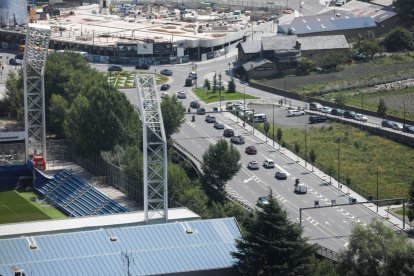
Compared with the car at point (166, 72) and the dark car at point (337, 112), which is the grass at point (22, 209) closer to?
the dark car at point (337, 112)

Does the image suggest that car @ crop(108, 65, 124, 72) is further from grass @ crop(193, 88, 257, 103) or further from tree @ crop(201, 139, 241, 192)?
tree @ crop(201, 139, 241, 192)

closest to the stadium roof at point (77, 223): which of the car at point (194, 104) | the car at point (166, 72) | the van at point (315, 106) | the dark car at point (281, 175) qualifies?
the dark car at point (281, 175)

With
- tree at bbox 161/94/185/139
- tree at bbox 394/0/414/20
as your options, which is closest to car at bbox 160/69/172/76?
tree at bbox 161/94/185/139

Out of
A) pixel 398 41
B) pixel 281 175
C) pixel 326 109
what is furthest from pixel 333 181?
pixel 398 41

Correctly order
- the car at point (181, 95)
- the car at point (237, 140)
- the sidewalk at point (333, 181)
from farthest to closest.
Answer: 1. the car at point (181, 95)
2. the car at point (237, 140)
3. the sidewalk at point (333, 181)

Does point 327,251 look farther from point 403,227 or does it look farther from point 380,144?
point 380,144

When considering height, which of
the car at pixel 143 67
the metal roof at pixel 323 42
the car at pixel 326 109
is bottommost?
the car at pixel 326 109
